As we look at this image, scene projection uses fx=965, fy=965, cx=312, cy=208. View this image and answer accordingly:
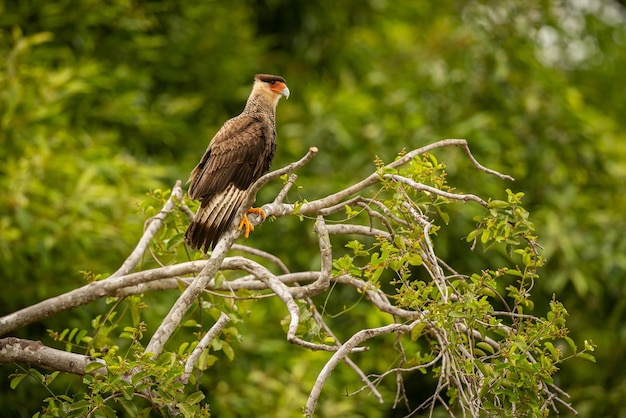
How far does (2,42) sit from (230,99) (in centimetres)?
222

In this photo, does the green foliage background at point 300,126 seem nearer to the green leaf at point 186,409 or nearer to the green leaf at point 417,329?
the green leaf at point 186,409

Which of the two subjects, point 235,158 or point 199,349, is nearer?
point 199,349

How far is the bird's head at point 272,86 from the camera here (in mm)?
4633

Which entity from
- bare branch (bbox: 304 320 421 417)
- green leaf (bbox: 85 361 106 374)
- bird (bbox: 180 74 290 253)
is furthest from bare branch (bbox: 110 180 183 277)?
bare branch (bbox: 304 320 421 417)

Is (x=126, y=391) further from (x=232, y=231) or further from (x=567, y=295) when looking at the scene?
(x=567, y=295)

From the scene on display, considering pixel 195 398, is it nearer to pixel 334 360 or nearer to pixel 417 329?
pixel 334 360

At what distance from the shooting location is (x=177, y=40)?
8109 millimetres

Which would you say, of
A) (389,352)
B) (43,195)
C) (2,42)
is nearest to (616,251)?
(389,352)

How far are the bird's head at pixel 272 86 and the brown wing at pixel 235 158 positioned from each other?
1.29ft

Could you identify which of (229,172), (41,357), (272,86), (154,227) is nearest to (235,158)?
(229,172)

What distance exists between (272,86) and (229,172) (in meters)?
0.90

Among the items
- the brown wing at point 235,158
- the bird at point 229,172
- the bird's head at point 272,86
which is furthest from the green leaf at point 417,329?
the bird's head at point 272,86

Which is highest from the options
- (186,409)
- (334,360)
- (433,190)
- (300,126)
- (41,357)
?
(433,190)

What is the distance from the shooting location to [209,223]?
140 inches
